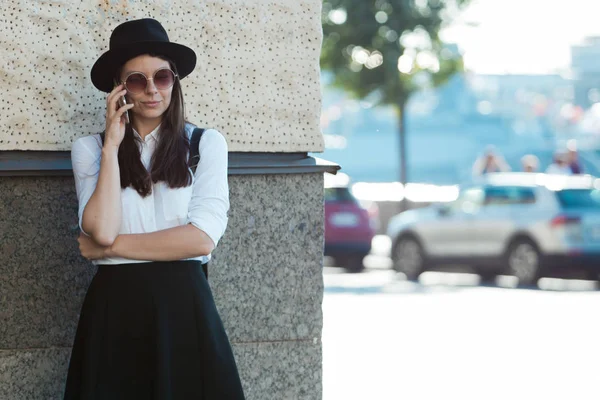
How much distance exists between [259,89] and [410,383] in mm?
3472

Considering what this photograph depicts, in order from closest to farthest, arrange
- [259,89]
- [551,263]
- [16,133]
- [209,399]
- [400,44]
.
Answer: [209,399] < [16,133] < [259,89] < [551,263] < [400,44]

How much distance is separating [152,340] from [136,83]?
0.82 metres

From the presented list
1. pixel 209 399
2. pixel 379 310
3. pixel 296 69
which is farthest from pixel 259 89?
pixel 379 310

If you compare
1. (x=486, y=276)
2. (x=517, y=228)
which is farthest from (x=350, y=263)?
(x=517, y=228)

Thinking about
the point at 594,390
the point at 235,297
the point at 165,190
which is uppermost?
the point at 165,190

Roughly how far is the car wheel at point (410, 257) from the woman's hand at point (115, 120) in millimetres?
15314

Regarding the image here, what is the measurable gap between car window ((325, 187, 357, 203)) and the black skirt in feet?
57.0

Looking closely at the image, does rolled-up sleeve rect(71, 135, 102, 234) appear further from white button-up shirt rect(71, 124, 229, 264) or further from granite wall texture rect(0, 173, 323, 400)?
granite wall texture rect(0, 173, 323, 400)

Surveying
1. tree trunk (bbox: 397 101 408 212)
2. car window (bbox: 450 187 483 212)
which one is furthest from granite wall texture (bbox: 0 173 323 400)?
tree trunk (bbox: 397 101 408 212)

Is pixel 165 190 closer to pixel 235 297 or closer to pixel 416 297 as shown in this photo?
pixel 235 297

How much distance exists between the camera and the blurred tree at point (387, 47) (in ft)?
87.8

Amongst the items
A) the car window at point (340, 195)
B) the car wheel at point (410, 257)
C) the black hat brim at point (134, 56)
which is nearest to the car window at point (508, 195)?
the car wheel at point (410, 257)

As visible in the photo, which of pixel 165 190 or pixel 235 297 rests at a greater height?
pixel 165 190

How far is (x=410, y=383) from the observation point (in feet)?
26.1
